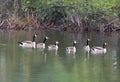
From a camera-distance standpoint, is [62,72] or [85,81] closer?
[85,81]

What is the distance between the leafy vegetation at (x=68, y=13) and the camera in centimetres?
4306

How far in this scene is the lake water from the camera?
21055mm

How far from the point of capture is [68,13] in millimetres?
45438

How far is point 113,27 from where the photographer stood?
4578cm

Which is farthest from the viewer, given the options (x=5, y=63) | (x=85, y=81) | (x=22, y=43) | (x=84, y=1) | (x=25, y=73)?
(x=84, y=1)

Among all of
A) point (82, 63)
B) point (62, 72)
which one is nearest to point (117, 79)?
point (62, 72)

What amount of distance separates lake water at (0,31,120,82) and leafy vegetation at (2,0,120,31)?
9120 mm

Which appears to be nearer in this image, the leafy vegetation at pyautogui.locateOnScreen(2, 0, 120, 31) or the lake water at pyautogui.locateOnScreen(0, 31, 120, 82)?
the lake water at pyautogui.locateOnScreen(0, 31, 120, 82)

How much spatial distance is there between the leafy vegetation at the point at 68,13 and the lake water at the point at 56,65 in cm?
912

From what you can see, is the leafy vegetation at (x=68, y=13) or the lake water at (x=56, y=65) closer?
the lake water at (x=56, y=65)

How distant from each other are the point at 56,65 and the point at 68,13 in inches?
843

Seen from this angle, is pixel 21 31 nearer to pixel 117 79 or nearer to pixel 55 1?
pixel 55 1

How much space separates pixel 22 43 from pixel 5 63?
24.1ft

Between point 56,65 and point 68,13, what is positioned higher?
point 68,13
